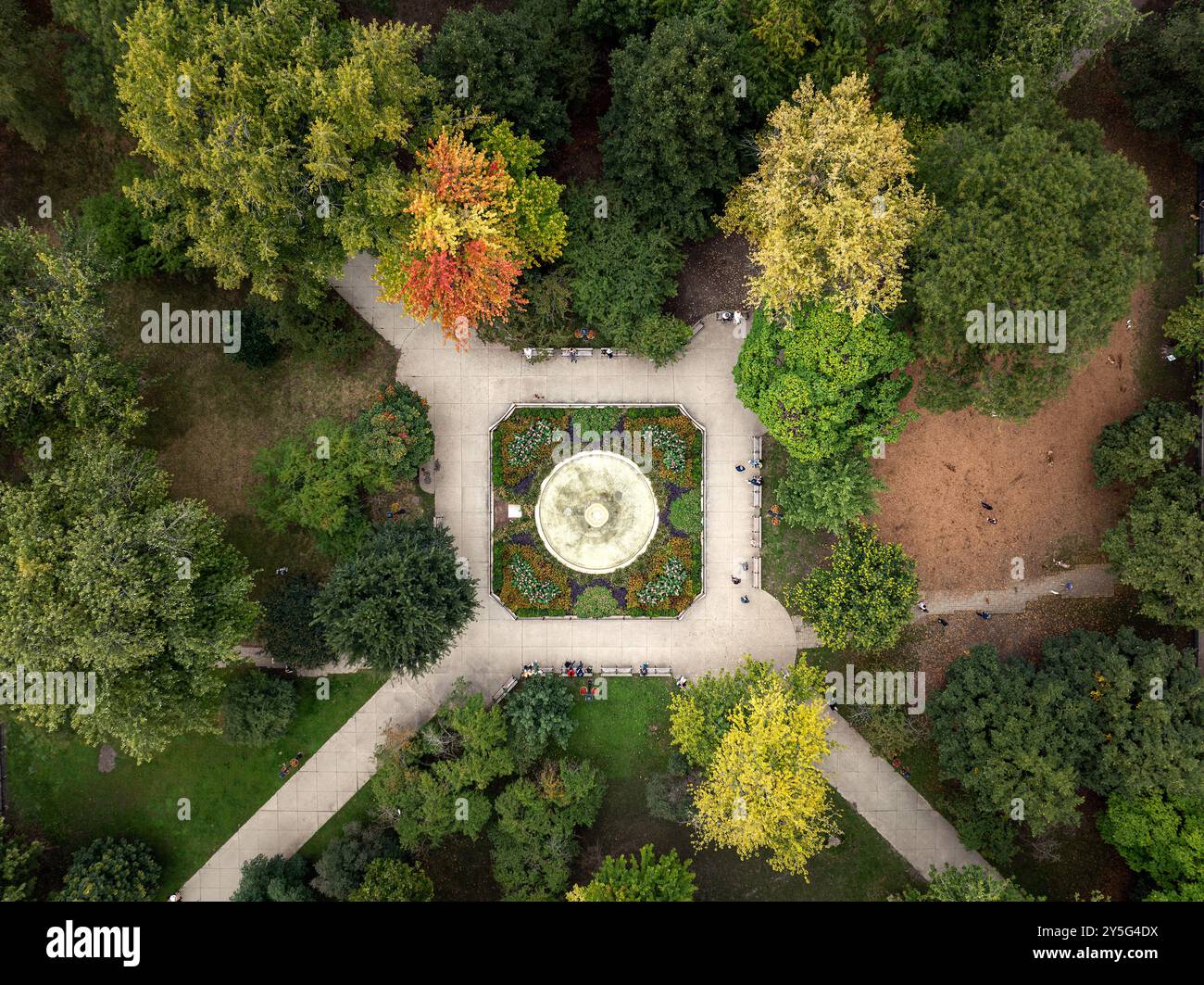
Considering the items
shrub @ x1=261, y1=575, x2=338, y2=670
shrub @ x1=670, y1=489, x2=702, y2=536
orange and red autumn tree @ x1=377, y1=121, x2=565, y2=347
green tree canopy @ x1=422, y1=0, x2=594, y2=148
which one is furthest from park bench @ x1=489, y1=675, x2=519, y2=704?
green tree canopy @ x1=422, y1=0, x2=594, y2=148

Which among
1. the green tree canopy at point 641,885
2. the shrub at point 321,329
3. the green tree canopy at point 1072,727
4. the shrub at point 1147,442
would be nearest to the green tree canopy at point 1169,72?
the shrub at point 1147,442

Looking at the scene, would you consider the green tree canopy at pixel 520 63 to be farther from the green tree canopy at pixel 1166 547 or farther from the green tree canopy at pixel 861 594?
the green tree canopy at pixel 1166 547

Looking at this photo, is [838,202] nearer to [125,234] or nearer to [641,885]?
[641,885]

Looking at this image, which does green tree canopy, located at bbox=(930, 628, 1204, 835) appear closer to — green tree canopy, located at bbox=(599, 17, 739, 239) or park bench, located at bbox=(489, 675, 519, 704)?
park bench, located at bbox=(489, 675, 519, 704)

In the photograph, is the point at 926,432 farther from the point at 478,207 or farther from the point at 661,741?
the point at 478,207

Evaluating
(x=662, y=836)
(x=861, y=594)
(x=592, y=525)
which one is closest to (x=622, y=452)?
(x=592, y=525)
